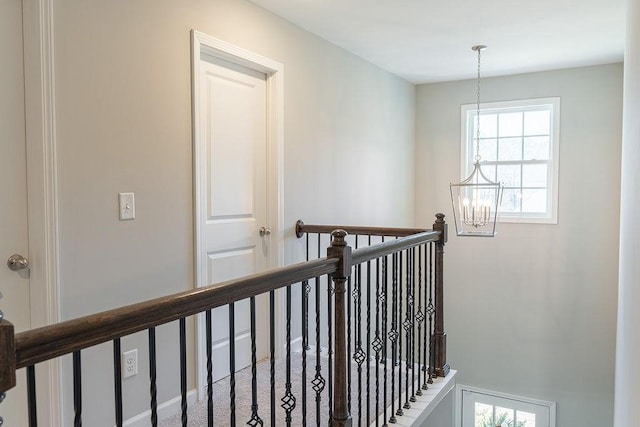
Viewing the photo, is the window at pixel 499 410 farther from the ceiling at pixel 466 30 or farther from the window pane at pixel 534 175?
the ceiling at pixel 466 30

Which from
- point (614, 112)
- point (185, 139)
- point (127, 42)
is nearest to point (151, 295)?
point (185, 139)

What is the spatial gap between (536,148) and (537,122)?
0.27 meters

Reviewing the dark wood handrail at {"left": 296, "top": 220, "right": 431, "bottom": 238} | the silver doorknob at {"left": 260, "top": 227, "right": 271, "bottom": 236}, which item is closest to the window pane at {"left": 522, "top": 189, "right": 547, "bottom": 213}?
the dark wood handrail at {"left": 296, "top": 220, "right": 431, "bottom": 238}

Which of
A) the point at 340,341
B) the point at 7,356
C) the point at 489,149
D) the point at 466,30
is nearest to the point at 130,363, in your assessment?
the point at 340,341

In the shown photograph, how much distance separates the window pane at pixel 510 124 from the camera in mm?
5168

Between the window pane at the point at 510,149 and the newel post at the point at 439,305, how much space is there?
2660 millimetres

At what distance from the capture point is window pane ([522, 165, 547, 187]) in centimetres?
506

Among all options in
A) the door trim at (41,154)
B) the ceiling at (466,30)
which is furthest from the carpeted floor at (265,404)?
the ceiling at (466,30)

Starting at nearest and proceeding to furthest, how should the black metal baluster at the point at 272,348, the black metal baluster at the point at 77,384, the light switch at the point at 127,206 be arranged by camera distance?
1. the black metal baluster at the point at 77,384
2. the black metal baluster at the point at 272,348
3. the light switch at the point at 127,206

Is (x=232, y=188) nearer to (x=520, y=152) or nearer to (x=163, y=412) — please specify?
(x=163, y=412)

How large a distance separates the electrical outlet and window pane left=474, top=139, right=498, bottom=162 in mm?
4251

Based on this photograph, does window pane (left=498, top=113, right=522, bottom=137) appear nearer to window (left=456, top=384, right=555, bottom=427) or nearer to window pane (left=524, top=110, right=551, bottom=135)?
Answer: window pane (left=524, top=110, right=551, bottom=135)

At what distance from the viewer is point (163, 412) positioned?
2504mm

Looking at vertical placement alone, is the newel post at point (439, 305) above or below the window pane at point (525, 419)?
above
